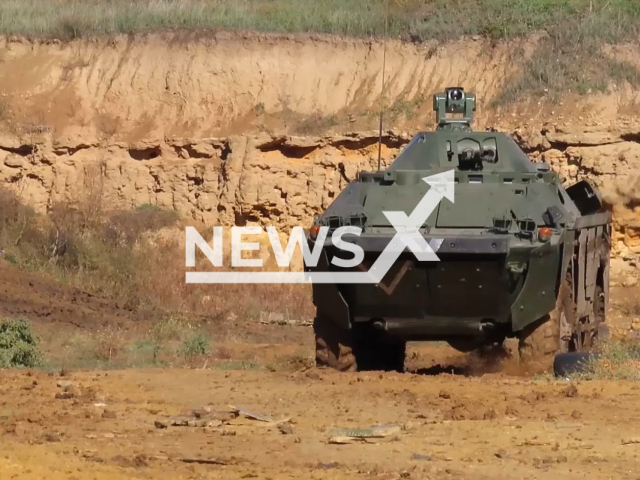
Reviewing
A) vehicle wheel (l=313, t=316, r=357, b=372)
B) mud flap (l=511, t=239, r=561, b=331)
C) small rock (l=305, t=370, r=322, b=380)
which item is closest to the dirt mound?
vehicle wheel (l=313, t=316, r=357, b=372)

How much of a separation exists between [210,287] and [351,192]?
1086 centimetres

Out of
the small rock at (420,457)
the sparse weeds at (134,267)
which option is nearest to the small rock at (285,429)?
the small rock at (420,457)

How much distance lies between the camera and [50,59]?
96.0ft

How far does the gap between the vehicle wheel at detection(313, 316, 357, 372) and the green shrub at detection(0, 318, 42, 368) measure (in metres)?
2.91

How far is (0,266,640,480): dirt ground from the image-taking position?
7.47m

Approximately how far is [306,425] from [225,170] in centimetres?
1796

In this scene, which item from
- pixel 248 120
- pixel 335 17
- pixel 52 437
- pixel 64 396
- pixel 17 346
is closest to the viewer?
pixel 52 437

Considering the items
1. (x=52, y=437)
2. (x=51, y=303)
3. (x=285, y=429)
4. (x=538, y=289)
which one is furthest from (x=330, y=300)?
(x=51, y=303)

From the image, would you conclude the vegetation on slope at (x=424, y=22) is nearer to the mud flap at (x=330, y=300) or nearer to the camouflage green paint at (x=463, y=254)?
the camouflage green paint at (x=463, y=254)

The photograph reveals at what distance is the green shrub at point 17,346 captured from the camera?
1327 centimetres

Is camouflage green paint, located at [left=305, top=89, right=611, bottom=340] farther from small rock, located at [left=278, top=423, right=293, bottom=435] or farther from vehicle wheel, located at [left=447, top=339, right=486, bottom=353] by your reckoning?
small rock, located at [left=278, top=423, right=293, bottom=435]

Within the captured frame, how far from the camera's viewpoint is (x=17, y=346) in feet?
44.1

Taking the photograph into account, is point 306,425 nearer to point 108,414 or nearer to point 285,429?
point 285,429

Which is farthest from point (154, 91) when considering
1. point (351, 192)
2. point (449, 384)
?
point (449, 384)
